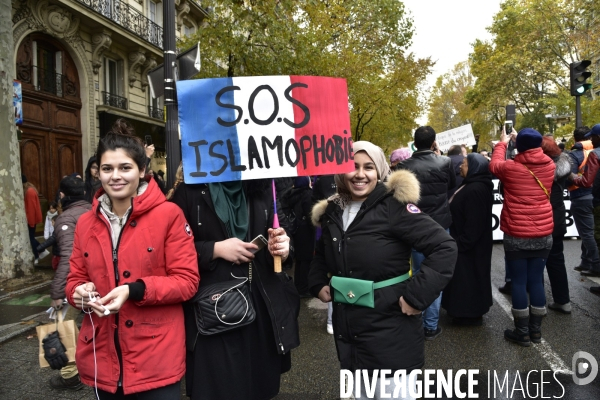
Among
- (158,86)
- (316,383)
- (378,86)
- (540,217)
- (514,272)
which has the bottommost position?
(316,383)

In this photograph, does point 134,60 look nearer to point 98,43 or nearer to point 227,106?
point 98,43

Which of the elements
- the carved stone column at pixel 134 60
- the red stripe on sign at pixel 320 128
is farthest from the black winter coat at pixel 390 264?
the carved stone column at pixel 134 60

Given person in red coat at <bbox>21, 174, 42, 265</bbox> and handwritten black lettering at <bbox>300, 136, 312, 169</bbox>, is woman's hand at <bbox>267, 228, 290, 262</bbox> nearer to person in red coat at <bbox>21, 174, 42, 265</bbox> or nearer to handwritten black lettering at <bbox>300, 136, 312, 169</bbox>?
handwritten black lettering at <bbox>300, 136, 312, 169</bbox>

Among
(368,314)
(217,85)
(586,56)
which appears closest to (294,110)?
(217,85)

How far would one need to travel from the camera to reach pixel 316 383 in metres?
3.63

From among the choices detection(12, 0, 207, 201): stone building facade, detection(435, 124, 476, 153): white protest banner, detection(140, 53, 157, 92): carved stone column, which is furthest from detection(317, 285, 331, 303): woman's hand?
detection(140, 53, 157, 92): carved stone column

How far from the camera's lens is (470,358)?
402cm

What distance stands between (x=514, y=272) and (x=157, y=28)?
19734mm

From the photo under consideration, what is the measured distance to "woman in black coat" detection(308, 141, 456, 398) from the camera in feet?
7.31

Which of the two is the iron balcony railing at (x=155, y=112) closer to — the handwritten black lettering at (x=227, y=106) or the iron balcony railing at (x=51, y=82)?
the iron balcony railing at (x=51, y=82)

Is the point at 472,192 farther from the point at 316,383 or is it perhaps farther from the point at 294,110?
the point at 294,110

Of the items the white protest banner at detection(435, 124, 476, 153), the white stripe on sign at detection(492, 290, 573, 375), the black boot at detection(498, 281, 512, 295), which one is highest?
the white protest banner at detection(435, 124, 476, 153)

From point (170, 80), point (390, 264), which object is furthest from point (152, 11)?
point (390, 264)

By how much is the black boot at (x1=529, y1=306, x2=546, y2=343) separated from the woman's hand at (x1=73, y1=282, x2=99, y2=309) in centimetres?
392
